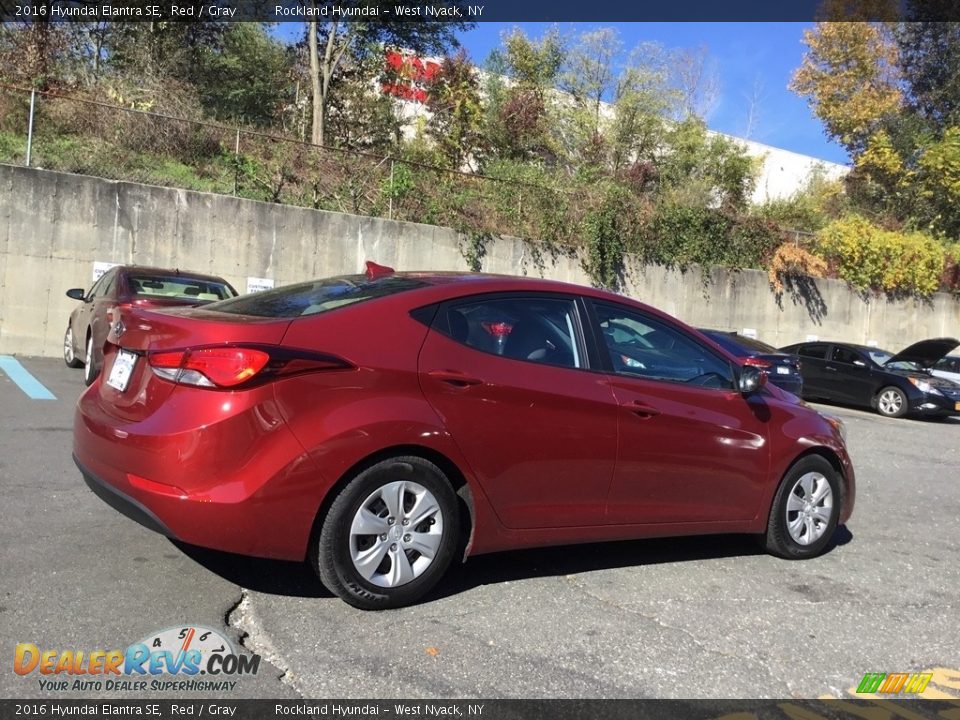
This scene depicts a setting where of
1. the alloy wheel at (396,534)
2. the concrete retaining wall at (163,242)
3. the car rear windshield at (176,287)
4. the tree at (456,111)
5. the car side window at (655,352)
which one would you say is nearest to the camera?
the alloy wheel at (396,534)

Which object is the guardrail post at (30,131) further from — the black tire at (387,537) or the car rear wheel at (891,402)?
the car rear wheel at (891,402)

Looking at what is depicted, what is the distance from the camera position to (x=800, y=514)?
5.29 meters

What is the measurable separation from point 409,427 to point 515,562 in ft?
4.90

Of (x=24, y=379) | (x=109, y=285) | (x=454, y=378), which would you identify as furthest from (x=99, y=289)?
(x=454, y=378)

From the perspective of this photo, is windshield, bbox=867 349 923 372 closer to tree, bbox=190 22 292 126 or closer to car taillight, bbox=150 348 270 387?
car taillight, bbox=150 348 270 387

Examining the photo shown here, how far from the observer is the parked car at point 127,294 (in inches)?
368

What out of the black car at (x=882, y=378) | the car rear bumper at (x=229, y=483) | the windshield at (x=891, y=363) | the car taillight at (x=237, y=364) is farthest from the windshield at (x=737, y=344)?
the car rear bumper at (x=229, y=483)

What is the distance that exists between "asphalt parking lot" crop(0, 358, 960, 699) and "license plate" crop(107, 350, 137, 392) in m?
0.94

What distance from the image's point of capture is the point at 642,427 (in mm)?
4480

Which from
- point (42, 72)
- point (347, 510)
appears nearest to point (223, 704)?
point (347, 510)

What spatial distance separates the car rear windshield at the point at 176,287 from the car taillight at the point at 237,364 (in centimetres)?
608

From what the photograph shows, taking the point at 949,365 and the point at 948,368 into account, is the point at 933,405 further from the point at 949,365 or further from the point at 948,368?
the point at 949,365

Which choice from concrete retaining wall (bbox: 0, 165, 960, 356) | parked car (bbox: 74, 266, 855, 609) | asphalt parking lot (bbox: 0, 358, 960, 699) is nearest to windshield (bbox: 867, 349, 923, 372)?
concrete retaining wall (bbox: 0, 165, 960, 356)

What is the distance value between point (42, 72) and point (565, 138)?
16.0 metres
